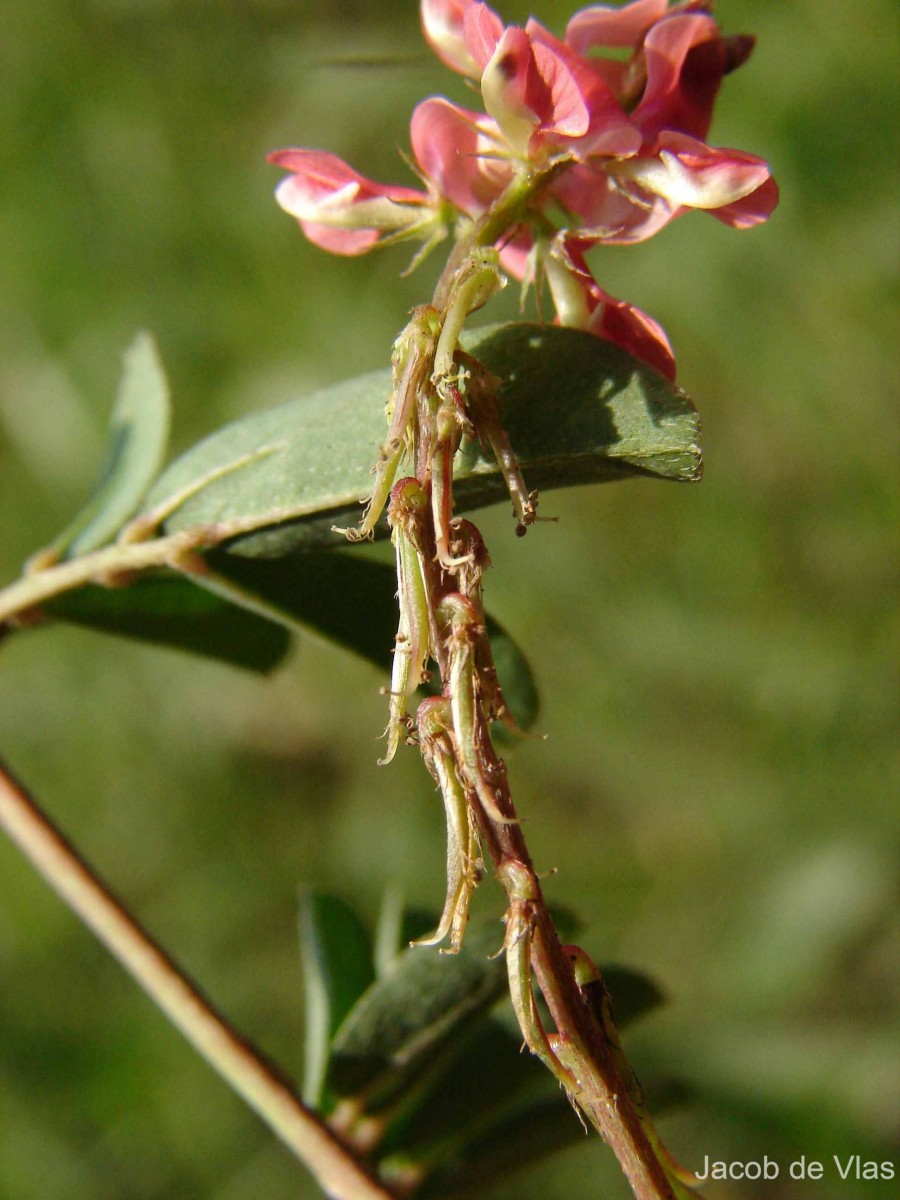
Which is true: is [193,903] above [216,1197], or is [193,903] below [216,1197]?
above

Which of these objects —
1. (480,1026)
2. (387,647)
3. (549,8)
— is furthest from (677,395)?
(549,8)

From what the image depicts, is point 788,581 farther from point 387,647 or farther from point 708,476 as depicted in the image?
point 387,647

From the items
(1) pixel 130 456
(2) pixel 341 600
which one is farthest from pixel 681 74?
(1) pixel 130 456

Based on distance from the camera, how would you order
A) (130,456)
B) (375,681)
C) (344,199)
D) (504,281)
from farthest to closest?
1. (375,681)
2. (130,456)
3. (344,199)
4. (504,281)

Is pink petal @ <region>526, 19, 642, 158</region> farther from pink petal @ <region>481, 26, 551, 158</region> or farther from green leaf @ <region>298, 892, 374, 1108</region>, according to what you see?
green leaf @ <region>298, 892, 374, 1108</region>

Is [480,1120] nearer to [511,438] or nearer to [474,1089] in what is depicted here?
[474,1089]

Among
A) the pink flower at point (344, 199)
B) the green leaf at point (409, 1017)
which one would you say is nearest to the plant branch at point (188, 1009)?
the green leaf at point (409, 1017)
